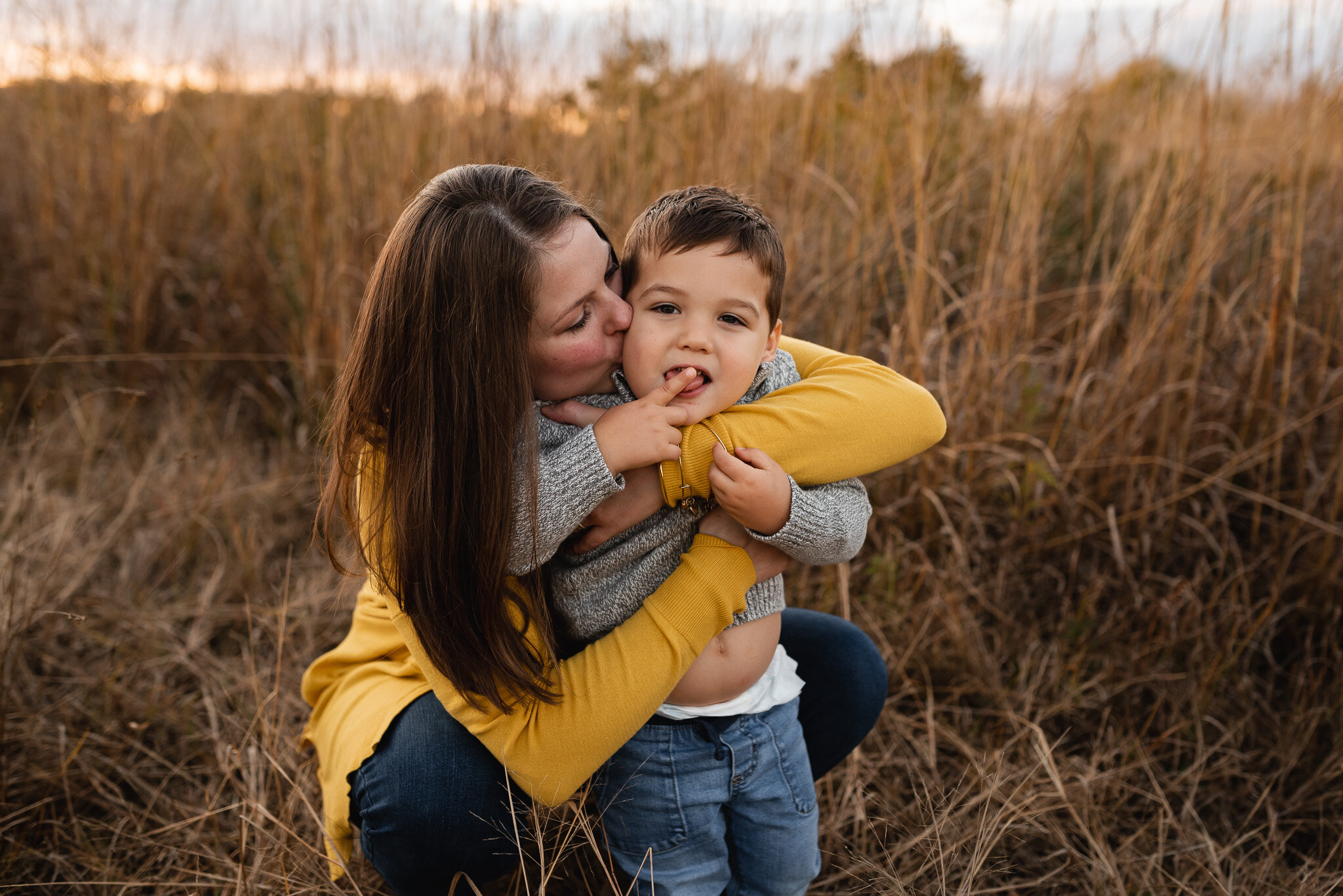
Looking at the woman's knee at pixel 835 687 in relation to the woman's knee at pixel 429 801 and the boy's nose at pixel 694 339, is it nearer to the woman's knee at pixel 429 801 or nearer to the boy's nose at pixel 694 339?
the woman's knee at pixel 429 801

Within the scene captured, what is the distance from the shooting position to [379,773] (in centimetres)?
121

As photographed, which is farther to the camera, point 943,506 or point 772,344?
point 943,506

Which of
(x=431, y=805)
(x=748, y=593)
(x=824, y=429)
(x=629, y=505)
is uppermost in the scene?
(x=824, y=429)

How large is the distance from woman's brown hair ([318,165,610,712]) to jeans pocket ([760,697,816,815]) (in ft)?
1.14

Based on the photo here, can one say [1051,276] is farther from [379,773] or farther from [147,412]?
[147,412]

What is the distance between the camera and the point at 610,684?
3.59ft

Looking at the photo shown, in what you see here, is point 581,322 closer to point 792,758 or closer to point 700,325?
point 700,325

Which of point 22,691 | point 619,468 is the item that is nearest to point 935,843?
point 619,468

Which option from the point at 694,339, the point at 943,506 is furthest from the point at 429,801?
the point at 943,506

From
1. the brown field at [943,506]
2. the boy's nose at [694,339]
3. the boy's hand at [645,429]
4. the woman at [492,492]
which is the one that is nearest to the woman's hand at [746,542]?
the woman at [492,492]

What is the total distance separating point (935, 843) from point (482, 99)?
238 cm

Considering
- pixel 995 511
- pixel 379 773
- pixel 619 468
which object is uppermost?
pixel 619 468

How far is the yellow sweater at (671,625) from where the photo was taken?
110cm

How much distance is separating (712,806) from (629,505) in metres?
0.45
